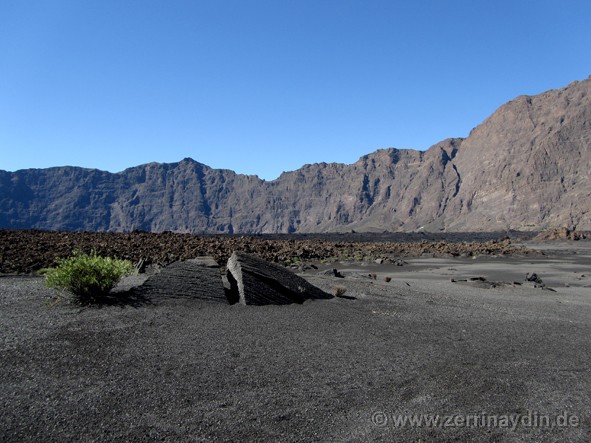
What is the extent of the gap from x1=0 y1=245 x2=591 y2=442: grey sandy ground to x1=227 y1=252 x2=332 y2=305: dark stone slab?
0.51 m

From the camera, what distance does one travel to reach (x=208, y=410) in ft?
15.1

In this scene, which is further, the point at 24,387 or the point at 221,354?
the point at 221,354

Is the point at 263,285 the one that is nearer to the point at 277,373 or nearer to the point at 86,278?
the point at 86,278

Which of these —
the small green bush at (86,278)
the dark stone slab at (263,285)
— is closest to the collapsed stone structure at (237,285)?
the dark stone slab at (263,285)

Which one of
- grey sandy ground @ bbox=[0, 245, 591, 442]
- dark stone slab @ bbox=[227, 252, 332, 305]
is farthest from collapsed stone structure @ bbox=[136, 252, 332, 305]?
grey sandy ground @ bbox=[0, 245, 591, 442]

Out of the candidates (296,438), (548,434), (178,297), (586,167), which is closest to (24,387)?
(296,438)

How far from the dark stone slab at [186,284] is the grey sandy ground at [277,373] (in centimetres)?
42

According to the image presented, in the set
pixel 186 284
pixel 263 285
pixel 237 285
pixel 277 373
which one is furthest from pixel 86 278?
pixel 277 373

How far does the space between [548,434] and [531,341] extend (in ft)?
11.8

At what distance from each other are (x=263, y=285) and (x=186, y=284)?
1.57 metres

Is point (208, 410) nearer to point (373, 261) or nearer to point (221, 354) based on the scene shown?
point (221, 354)

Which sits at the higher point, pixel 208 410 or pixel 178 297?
pixel 178 297

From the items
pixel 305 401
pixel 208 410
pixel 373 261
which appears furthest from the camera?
pixel 373 261

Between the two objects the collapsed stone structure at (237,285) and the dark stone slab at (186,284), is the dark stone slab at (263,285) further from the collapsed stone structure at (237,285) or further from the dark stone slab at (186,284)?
the dark stone slab at (186,284)
